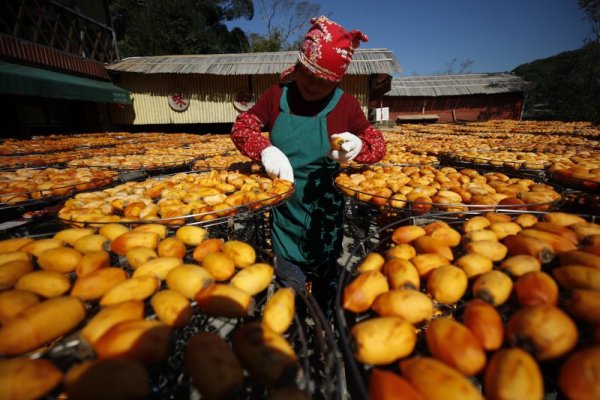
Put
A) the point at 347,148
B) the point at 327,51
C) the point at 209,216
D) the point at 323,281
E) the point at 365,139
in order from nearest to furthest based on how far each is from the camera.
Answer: the point at 209,216 < the point at 327,51 < the point at 347,148 < the point at 365,139 < the point at 323,281

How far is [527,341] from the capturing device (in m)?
0.79

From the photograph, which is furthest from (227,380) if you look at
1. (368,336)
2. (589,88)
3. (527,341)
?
(589,88)

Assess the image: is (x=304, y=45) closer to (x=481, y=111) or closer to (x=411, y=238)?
(x=411, y=238)

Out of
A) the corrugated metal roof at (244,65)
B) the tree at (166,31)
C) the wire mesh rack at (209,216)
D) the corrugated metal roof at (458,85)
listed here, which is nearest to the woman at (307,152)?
the wire mesh rack at (209,216)

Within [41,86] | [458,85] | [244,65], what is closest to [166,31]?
[244,65]

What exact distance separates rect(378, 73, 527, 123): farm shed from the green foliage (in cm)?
233

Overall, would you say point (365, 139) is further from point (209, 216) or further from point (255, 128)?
point (209, 216)

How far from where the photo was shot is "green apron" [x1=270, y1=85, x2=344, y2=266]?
100 inches

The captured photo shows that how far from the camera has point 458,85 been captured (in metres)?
25.5

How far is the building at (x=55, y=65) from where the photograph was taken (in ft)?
30.1

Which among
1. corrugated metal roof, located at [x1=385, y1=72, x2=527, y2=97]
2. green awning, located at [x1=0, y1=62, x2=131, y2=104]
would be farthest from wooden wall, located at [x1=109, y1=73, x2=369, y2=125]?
corrugated metal roof, located at [x1=385, y1=72, x2=527, y2=97]

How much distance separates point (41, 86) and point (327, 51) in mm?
11073

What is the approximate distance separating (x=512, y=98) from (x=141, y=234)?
31493 millimetres

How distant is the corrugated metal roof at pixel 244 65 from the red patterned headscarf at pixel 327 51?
38.4 ft
